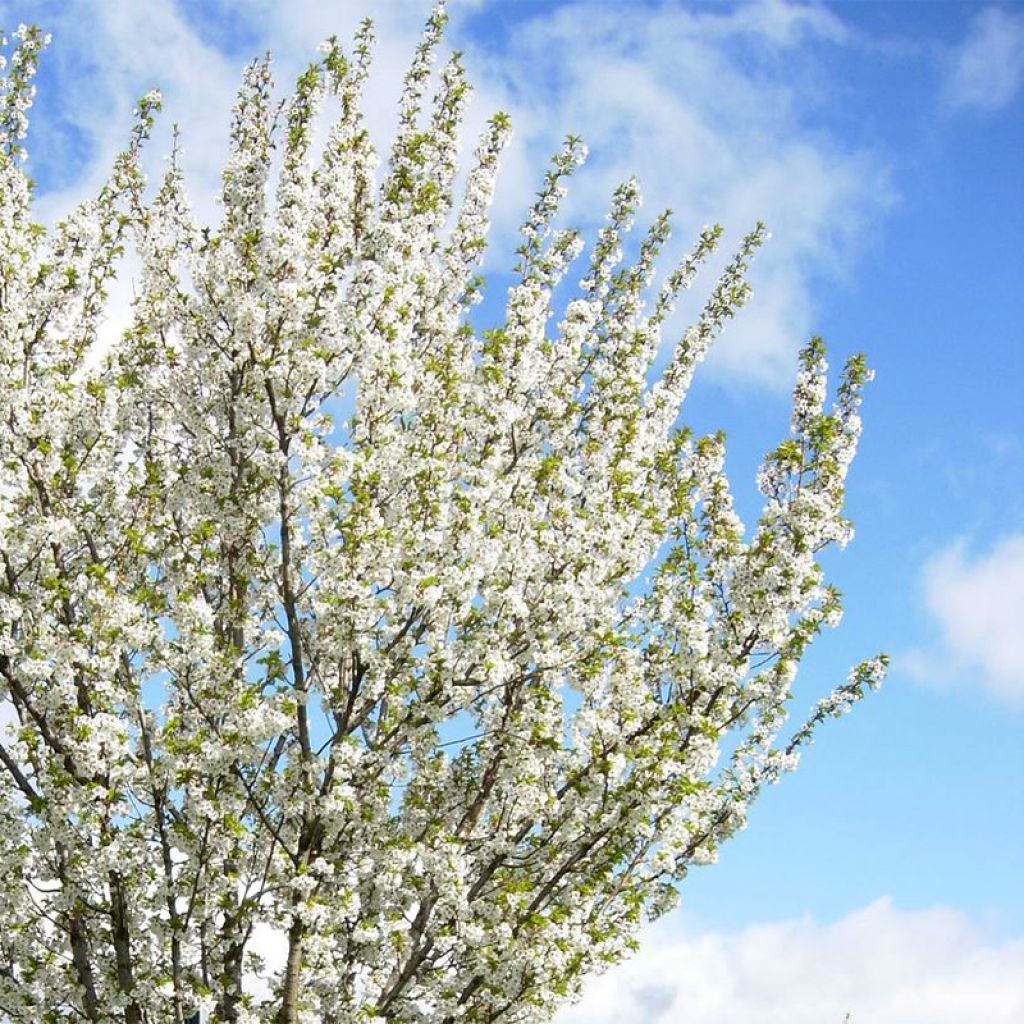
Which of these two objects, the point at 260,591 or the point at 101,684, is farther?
the point at 260,591

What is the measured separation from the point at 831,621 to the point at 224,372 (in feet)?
25.2

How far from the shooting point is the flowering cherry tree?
13219 millimetres

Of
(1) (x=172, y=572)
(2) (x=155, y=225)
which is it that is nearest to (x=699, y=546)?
(1) (x=172, y=572)

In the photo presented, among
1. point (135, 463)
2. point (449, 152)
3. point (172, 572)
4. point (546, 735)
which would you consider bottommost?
point (546, 735)

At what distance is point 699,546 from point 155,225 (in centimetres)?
818

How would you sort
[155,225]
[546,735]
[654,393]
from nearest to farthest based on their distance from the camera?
1. [546,735]
2. [155,225]
3. [654,393]

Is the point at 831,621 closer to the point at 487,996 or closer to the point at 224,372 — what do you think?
the point at 487,996

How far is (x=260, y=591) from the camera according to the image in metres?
14.4

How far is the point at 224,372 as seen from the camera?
14.8 meters

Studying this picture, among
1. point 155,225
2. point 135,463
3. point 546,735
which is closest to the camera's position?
point 546,735

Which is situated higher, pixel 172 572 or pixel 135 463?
pixel 135 463

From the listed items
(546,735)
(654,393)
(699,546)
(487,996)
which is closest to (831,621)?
(699,546)

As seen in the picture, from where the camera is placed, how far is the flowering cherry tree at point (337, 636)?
13219 mm

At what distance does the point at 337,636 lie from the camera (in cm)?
1327
